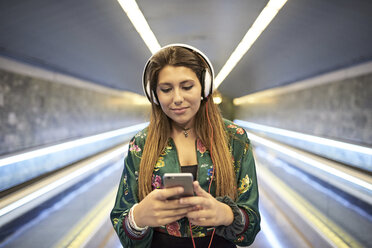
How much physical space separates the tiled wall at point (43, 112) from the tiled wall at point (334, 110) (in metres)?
4.62

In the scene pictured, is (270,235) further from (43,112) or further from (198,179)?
(43,112)

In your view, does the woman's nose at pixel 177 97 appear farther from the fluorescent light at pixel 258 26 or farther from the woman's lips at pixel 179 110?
the fluorescent light at pixel 258 26

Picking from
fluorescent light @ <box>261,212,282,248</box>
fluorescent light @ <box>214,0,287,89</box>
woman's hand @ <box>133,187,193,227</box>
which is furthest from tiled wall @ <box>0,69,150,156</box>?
fluorescent light @ <box>214,0,287,89</box>

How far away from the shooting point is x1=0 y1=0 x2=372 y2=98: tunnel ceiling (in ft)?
14.0

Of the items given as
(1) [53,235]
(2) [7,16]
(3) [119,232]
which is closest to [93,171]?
(1) [53,235]

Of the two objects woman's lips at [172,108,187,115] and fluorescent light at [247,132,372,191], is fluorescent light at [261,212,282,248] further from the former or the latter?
woman's lips at [172,108,187,115]

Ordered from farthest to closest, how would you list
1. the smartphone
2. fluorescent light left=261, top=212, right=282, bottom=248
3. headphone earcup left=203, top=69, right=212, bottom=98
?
fluorescent light left=261, top=212, right=282, bottom=248 < headphone earcup left=203, top=69, right=212, bottom=98 < the smartphone

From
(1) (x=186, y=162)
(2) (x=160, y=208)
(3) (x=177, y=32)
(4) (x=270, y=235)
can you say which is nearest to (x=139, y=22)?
(3) (x=177, y=32)

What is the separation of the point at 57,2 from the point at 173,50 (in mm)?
3241

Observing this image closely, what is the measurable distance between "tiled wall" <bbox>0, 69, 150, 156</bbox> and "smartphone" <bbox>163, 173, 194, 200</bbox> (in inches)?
55.7

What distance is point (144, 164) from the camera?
64.4 inches

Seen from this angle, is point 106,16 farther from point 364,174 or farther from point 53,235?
point 364,174

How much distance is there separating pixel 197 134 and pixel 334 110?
20.1ft

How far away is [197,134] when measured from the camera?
5.92ft
